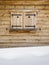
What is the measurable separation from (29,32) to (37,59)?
0.90 meters

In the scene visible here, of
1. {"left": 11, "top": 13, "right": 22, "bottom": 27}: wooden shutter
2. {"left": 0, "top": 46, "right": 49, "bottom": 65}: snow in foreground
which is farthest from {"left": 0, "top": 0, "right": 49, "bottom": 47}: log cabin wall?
{"left": 0, "top": 46, "right": 49, "bottom": 65}: snow in foreground

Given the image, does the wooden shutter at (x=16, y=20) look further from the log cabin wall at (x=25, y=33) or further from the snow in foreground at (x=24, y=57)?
the snow in foreground at (x=24, y=57)

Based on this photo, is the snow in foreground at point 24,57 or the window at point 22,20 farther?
the window at point 22,20

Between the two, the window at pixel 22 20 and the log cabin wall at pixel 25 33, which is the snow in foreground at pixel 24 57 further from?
the window at pixel 22 20

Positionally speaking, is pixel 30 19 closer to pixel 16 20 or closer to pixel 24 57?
pixel 16 20

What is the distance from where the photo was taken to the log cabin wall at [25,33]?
4.04 m

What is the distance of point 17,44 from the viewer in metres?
4.22

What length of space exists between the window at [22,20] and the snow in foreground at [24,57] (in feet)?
2.28

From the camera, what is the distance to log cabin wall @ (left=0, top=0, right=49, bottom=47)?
4.04 metres

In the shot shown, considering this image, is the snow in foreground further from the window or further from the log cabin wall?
the window

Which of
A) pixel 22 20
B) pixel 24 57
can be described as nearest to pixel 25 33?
pixel 22 20

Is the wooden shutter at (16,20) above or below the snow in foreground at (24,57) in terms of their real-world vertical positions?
above

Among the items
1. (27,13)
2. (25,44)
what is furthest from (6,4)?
(25,44)

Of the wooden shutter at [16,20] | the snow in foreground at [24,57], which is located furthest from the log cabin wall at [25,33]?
the snow in foreground at [24,57]
